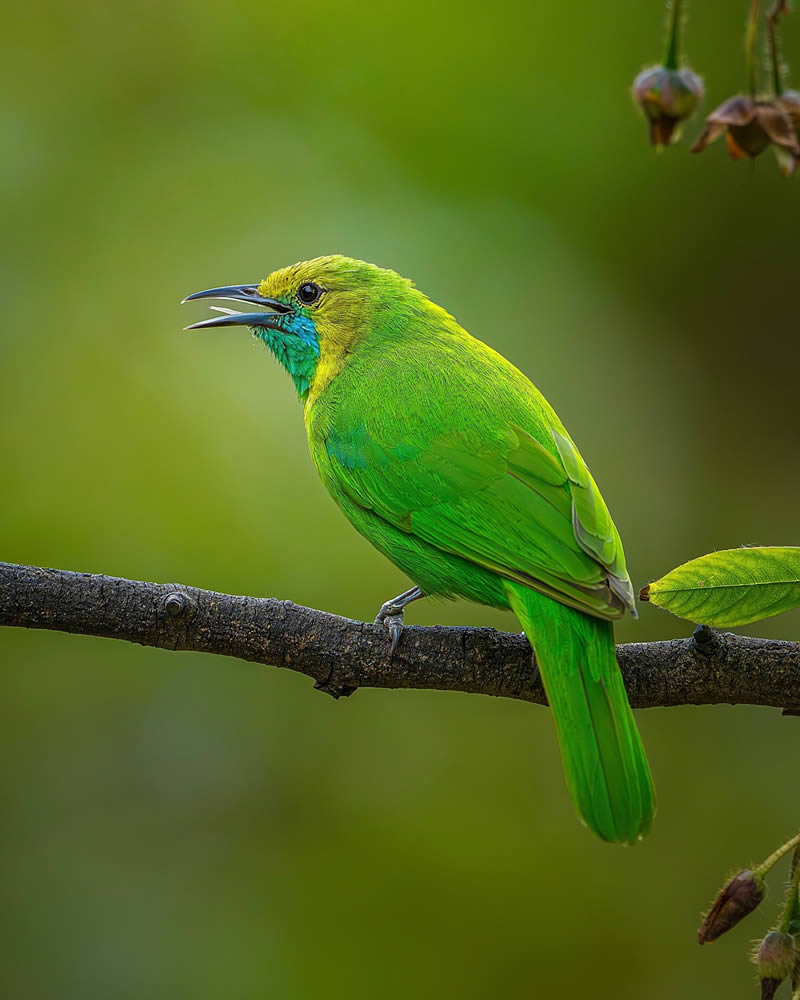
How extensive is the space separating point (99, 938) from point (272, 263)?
107 inches

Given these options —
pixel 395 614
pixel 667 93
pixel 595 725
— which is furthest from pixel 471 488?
pixel 667 93

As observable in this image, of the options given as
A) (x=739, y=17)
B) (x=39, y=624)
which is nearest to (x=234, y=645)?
(x=39, y=624)

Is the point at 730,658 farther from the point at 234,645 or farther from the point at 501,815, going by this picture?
the point at 501,815

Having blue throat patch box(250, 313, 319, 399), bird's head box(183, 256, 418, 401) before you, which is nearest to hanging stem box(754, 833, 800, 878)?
bird's head box(183, 256, 418, 401)

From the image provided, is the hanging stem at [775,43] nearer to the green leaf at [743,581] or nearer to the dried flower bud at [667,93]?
the dried flower bud at [667,93]

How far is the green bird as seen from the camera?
2703 millimetres

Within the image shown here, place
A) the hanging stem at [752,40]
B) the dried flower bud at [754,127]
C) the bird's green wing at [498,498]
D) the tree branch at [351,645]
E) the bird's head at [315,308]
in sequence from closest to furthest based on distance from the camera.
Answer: the hanging stem at [752,40], the dried flower bud at [754,127], the tree branch at [351,645], the bird's green wing at [498,498], the bird's head at [315,308]

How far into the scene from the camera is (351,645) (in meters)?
2.71

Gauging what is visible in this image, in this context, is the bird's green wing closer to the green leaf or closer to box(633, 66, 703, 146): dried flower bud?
the green leaf

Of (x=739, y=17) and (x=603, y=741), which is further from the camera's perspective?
(x=739, y=17)

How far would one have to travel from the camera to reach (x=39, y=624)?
254 cm

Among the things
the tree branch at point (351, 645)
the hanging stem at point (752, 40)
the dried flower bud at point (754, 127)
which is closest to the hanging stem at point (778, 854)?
the tree branch at point (351, 645)

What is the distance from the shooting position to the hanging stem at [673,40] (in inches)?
80.2

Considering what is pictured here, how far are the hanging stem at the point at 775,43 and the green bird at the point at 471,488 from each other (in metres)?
1.21
